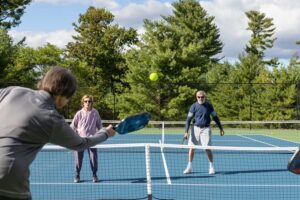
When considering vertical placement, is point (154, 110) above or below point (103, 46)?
below

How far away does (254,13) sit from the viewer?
2090 inches

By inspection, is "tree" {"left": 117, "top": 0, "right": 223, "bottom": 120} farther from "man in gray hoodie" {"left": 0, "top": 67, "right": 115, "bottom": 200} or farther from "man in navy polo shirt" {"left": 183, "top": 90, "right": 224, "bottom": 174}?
"man in gray hoodie" {"left": 0, "top": 67, "right": 115, "bottom": 200}

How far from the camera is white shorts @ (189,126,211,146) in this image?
10.3 meters

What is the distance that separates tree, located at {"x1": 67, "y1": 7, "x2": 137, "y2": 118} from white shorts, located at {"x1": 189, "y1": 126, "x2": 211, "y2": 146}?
98.0 feet

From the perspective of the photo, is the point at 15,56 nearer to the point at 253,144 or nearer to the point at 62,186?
the point at 253,144

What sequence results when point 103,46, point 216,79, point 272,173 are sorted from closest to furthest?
1. point 272,173
2. point 216,79
3. point 103,46

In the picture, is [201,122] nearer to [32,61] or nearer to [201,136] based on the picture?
[201,136]

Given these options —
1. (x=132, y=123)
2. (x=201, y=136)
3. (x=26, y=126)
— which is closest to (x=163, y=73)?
(x=201, y=136)

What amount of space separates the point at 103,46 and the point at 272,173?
3363 cm

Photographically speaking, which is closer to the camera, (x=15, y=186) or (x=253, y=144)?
(x=15, y=186)

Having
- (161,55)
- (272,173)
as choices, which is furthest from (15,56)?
(272,173)

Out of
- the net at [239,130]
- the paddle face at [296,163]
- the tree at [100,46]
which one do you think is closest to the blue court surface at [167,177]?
the paddle face at [296,163]

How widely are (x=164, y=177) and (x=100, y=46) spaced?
3390 cm

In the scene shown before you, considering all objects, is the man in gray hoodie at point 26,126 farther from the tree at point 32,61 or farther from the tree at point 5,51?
the tree at point 32,61
